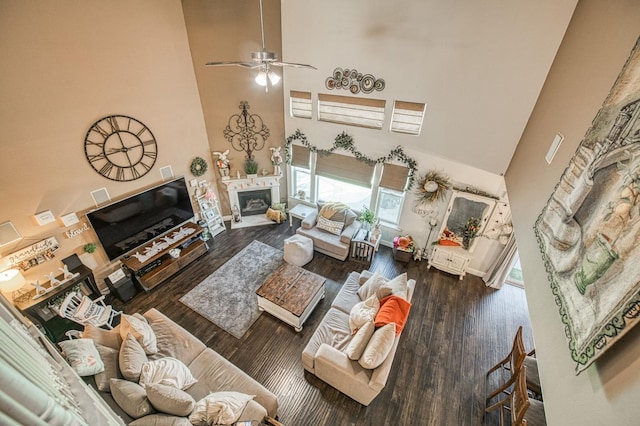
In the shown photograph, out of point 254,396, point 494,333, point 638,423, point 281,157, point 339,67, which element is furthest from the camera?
point 281,157

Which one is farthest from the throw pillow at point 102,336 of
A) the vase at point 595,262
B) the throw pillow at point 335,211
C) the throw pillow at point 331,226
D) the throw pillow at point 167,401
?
the vase at point 595,262

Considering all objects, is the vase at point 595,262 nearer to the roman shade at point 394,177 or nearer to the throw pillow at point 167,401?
the throw pillow at point 167,401

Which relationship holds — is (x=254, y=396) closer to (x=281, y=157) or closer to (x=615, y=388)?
(x=615, y=388)

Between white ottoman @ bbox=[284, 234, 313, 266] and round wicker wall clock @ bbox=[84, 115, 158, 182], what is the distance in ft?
9.60

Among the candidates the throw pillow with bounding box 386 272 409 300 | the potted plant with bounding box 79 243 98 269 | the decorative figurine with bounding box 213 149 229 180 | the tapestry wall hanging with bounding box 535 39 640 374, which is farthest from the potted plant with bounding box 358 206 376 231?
the potted plant with bounding box 79 243 98 269

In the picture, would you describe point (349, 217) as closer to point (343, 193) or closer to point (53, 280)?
point (343, 193)

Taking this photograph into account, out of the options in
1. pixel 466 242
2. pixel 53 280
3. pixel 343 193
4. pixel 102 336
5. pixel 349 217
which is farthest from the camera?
pixel 343 193

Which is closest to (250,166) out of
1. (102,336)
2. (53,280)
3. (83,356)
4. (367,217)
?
(367,217)

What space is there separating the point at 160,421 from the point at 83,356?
3.13ft

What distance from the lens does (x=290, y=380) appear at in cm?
354

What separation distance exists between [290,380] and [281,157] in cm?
450

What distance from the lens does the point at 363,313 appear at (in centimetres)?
354

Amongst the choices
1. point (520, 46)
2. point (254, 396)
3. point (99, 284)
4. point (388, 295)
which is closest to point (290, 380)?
point (254, 396)

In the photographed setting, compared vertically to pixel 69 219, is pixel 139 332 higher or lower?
lower
